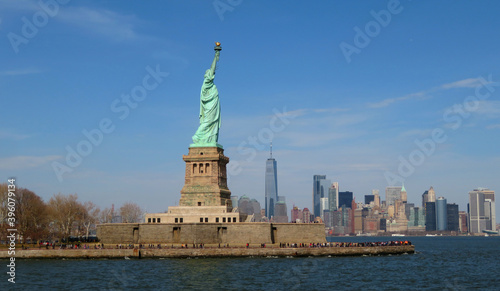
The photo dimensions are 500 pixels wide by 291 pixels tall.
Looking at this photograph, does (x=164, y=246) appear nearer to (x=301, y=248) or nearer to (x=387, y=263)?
(x=301, y=248)

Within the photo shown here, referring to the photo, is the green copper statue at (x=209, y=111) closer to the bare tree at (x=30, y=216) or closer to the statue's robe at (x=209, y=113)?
Answer: the statue's robe at (x=209, y=113)

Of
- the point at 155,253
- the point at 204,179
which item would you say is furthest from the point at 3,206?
the point at 204,179

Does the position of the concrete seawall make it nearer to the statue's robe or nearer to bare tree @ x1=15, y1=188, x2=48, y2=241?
bare tree @ x1=15, y1=188, x2=48, y2=241

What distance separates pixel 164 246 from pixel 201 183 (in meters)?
13.4

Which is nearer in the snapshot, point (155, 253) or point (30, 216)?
point (155, 253)

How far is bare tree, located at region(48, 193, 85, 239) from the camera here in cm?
12038

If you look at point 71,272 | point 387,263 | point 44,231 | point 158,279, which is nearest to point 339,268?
point 387,263

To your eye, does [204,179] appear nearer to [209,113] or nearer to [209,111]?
[209,113]

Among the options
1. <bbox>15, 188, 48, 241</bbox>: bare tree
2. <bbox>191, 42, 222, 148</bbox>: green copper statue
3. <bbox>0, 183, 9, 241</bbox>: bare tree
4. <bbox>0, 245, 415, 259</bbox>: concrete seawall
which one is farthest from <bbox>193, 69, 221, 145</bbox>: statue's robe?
<bbox>0, 183, 9, 241</bbox>: bare tree

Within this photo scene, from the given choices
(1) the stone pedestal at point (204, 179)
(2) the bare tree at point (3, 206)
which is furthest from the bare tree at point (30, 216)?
(1) the stone pedestal at point (204, 179)

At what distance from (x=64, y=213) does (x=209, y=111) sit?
36.7 meters

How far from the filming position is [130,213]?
15238 cm

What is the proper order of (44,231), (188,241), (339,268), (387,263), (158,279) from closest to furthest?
(158,279) → (339,268) → (387,263) → (188,241) → (44,231)

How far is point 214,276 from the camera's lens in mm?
71625
